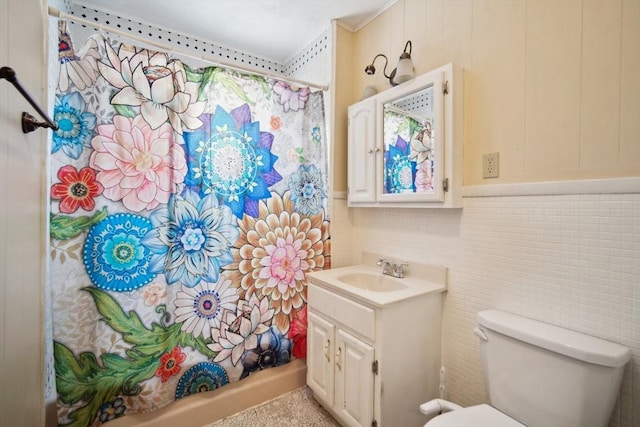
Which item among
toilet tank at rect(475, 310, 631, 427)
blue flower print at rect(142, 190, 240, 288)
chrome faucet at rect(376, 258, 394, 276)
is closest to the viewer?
toilet tank at rect(475, 310, 631, 427)

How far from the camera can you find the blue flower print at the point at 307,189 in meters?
1.74

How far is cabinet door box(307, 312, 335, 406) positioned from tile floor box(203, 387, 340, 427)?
0.13 metres

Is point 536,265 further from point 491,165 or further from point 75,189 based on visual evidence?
point 75,189

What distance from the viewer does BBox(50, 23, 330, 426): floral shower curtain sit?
117 centimetres

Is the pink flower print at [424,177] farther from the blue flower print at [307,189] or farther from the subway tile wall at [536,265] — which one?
the blue flower print at [307,189]

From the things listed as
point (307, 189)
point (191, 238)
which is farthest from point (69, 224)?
point (307, 189)

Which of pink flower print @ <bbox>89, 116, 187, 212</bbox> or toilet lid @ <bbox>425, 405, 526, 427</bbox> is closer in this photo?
toilet lid @ <bbox>425, 405, 526, 427</bbox>

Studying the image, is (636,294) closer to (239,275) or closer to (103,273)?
(239,275)

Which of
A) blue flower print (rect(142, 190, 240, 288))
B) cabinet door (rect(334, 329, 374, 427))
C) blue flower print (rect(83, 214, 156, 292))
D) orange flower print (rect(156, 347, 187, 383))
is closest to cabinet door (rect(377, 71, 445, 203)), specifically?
cabinet door (rect(334, 329, 374, 427))

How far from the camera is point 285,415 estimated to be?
1563 mm

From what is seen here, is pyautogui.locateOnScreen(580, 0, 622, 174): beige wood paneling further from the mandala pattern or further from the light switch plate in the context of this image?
the mandala pattern

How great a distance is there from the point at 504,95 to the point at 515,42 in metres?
0.21

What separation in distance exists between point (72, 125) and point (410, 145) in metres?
1.58

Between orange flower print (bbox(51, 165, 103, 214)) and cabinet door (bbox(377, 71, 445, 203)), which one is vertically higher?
cabinet door (bbox(377, 71, 445, 203))
